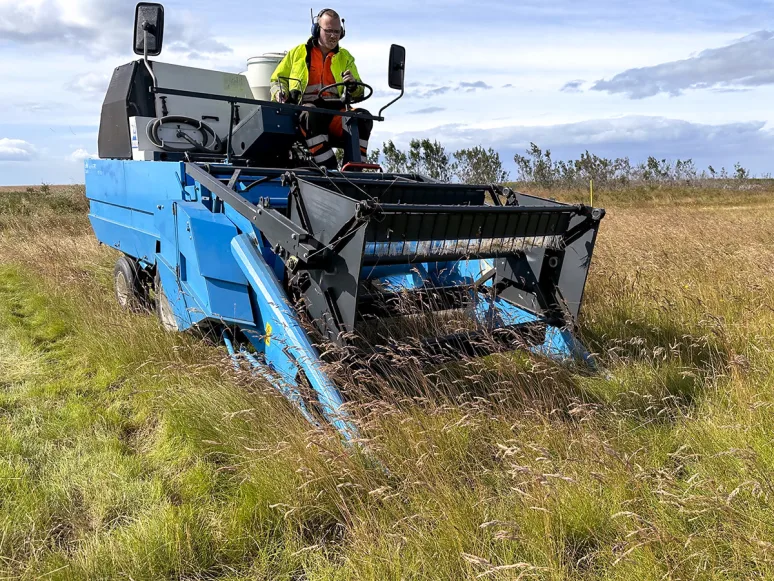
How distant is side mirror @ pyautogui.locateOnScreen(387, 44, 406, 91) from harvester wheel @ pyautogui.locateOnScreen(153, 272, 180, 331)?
93.8 inches

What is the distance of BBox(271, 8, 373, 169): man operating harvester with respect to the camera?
17.0 feet

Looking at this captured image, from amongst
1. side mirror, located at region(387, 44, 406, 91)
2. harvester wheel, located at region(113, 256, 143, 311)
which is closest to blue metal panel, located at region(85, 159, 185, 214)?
harvester wheel, located at region(113, 256, 143, 311)

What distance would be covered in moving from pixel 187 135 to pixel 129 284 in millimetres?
1443

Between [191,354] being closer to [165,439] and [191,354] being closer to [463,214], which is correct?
[165,439]

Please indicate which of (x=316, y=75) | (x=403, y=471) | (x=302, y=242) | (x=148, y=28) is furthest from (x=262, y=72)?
(x=403, y=471)

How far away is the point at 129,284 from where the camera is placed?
569 cm

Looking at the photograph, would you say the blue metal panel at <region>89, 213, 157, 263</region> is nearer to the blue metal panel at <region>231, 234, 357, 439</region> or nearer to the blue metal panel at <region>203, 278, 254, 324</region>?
the blue metal panel at <region>203, 278, 254, 324</region>

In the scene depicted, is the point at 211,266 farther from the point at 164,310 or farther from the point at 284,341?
the point at 164,310

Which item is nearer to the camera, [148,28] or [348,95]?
[148,28]

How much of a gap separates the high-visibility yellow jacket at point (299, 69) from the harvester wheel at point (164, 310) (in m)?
1.86

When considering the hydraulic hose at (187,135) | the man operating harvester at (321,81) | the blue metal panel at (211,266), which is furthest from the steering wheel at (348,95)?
the blue metal panel at (211,266)

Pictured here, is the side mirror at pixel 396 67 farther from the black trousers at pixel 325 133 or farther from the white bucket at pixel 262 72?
the white bucket at pixel 262 72

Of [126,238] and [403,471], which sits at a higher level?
[126,238]

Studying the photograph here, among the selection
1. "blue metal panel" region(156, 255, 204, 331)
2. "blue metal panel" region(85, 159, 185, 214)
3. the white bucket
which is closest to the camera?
"blue metal panel" region(156, 255, 204, 331)
